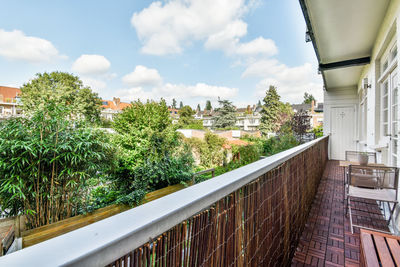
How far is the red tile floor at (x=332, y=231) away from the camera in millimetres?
2108

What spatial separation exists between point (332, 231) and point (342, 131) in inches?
259

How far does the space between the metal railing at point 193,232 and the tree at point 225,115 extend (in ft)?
112

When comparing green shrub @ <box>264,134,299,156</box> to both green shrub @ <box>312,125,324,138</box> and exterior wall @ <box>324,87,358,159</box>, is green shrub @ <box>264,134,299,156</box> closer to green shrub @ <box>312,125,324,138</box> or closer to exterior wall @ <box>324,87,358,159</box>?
exterior wall @ <box>324,87,358,159</box>

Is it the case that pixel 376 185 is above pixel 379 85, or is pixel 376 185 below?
below

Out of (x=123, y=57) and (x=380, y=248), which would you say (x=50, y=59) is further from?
(x=380, y=248)

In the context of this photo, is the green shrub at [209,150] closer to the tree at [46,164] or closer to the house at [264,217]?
the house at [264,217]

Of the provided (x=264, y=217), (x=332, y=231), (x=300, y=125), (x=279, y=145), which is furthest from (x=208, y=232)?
(x=300, y=125)

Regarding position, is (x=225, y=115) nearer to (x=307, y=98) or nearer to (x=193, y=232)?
(x=307, y=98)

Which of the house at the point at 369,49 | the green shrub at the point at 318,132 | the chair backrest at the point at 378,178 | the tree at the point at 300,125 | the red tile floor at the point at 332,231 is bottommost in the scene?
the red tile floor at the point at 332,231

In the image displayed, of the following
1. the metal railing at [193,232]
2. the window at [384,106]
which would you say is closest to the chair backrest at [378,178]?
the window at [384,106]

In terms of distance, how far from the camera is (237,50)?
21562 millimetres

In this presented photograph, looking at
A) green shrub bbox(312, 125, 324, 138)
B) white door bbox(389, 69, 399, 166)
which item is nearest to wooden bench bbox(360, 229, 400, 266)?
white door bbox(389, 69, 399, 166)

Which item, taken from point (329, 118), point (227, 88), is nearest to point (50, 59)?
point (329, 118)

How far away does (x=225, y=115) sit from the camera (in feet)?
117
